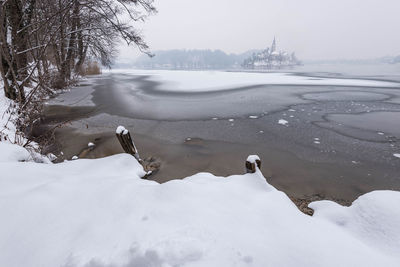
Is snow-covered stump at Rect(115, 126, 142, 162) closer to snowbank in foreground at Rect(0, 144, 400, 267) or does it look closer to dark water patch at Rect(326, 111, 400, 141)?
snowbank in foreground at Rect(0, 144, 400, 267)

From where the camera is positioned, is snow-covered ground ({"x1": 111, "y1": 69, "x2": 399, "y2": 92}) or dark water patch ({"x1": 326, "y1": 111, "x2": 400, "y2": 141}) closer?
dark water patch ({"x1": 326, "y1": 111, "x2": 400, "y2": 141})

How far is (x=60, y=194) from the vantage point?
1909mm

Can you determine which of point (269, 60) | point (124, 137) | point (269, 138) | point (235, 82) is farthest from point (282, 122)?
point (269, 60)

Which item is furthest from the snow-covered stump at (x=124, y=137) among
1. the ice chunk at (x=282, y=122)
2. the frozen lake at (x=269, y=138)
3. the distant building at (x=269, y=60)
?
the distant building at (x=269, y=60)

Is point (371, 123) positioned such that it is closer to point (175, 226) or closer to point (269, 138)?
point (269, 138)

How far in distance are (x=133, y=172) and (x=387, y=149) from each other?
644 centimetres

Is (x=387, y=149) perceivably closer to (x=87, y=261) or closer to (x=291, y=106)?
(x=291, y=106)

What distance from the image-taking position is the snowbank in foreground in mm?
1331

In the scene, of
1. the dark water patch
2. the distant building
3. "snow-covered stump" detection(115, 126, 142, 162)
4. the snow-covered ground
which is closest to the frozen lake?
the dark water patch


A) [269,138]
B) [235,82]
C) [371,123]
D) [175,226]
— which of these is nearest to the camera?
[175,226]

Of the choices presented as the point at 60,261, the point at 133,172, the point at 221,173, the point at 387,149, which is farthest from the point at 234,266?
the point at 387,149

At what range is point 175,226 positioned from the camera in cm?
156

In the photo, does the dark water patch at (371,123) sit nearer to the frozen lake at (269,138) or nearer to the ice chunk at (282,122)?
the frozen lake at (269,138)

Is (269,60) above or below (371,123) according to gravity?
above
